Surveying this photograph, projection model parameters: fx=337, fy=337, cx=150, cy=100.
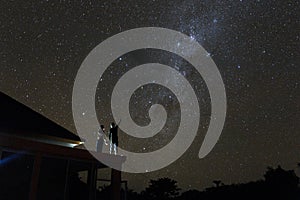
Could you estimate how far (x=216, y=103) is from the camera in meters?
17.5

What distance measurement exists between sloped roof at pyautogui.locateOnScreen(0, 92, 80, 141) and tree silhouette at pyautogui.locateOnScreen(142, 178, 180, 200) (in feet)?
82.9

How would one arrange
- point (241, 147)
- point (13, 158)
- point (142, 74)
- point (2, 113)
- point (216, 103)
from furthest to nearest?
point (241, 147) < point (216, 103) < point (142, 74) < point (2, 113) < point (13, 158)

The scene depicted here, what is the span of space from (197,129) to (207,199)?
1124 centimetres

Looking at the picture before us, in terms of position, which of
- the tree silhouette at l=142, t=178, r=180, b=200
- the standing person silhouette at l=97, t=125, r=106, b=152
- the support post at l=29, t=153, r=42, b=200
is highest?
the tree silhouette at l=142, t=178, r=180, b=200

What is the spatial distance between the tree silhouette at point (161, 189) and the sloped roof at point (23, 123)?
82.9ft

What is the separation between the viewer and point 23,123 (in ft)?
33.7

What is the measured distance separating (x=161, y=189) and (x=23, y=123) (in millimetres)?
27171

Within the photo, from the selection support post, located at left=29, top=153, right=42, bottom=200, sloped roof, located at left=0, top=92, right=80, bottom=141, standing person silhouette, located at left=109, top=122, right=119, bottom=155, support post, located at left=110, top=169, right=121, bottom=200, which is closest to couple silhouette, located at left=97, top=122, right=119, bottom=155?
standing person silhouette, located at left=109, top=122, right=119, bottom=155

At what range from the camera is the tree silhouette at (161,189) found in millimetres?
34875

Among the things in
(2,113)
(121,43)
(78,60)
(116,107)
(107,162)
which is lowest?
(107,162)

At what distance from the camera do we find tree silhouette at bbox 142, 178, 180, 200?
3488 centimetres

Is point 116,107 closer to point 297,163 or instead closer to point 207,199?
point 207,199

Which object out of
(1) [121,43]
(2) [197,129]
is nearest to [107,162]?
(1) [121,43]

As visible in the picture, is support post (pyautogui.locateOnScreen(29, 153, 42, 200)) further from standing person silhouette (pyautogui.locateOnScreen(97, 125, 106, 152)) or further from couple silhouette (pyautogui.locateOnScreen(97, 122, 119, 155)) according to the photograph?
couple silhouette (pyautogui.locateOnScreen(97, 122, 119, 155))
